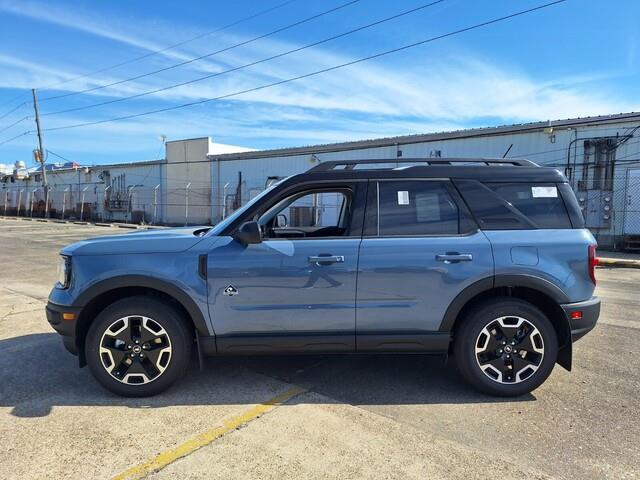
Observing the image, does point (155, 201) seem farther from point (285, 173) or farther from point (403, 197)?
point (403, 197)

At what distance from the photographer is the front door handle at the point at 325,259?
3.76 m

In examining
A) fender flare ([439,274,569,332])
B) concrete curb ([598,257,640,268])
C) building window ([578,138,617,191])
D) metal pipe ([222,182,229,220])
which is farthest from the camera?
metal pipe ([222,182,229,220])

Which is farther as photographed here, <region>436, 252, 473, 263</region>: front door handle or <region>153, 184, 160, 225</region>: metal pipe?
<region>153, 184, 160, 225</region>: metal pipe

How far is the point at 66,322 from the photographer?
3.84 metres

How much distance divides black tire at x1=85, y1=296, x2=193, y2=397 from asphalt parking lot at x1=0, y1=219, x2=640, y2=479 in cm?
15

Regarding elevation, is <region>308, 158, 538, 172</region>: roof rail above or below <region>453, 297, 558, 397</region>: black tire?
above

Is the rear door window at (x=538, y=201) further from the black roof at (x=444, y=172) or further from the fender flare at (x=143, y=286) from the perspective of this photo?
the fender flare at (x=143, y=286)

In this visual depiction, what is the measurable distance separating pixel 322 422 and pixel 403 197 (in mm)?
1881

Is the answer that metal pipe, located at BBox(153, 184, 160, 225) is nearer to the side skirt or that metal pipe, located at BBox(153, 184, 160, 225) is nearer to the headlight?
the headlight

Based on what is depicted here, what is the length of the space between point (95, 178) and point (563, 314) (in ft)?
142

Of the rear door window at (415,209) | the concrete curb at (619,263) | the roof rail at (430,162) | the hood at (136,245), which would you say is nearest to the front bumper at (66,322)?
the hood at (136,245)

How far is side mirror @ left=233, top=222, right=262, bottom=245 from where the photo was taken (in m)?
3.71

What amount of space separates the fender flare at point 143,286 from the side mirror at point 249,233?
645mm

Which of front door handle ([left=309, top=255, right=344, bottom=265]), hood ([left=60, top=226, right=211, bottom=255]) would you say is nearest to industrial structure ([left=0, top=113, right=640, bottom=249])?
front door handle ([left=309, top=255, right=344, bottom=265])
